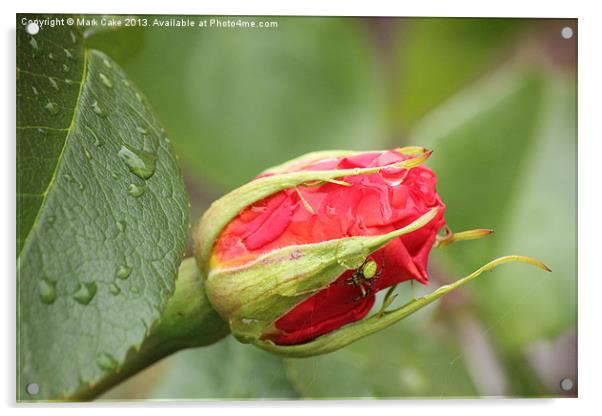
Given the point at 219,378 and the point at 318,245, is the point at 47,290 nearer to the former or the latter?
the point at 318,245

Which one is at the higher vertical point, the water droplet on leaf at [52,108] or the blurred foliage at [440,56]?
the blurred foliage at [440,56]

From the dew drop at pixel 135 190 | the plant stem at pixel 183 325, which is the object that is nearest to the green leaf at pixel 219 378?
the plant stem at pixel 183 325

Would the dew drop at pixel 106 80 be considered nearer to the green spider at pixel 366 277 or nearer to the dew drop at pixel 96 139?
the dew drop at pixel 96 139

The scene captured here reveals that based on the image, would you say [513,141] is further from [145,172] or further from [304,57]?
[145,172]

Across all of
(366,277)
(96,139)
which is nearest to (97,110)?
(96,139)

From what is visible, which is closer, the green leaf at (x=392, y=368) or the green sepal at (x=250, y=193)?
the green sepal at (x=250, y=193)

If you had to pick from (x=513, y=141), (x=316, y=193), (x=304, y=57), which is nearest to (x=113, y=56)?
(x=304, y=57)

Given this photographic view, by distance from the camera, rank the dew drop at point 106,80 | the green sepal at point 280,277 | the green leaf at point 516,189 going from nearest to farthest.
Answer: the green sepal at point 280,277, the dew drop at point 106,80, the green leaf at point 516,189
